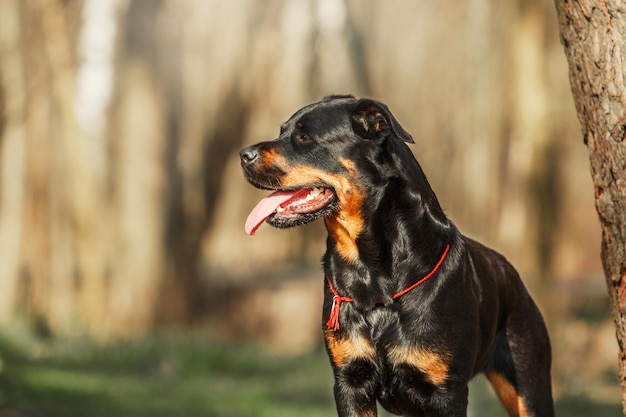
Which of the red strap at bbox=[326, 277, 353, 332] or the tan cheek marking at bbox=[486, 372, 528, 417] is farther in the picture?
the tan cheek marking at bbox=[486, 372, 528, 417]

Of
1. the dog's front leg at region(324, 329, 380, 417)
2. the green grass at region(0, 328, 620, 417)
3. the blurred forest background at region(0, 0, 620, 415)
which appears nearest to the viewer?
the dog's front leg at region(324, 329, 380, 417)

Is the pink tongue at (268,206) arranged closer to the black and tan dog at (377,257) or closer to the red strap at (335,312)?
the black and tan dog at (377,257)

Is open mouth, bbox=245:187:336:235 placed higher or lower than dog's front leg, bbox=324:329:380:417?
higher

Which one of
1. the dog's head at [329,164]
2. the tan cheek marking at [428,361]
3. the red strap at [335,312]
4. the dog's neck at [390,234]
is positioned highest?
the dog's head at [329,164]

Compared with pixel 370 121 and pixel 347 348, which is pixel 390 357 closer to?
pixel 347 348

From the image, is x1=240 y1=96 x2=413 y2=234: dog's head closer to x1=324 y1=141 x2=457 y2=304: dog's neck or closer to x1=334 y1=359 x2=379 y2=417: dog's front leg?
x1=324 y1=141 x2=457 y2=304: dog's neck

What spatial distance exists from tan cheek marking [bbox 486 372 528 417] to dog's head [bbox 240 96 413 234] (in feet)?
4.71

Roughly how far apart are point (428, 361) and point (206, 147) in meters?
14.9

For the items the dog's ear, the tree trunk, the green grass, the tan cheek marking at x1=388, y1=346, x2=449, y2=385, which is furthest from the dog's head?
the green grass

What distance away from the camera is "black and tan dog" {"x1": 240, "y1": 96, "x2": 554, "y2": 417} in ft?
18.0

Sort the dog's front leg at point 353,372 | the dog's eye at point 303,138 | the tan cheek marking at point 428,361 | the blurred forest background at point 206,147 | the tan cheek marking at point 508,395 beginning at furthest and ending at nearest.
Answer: the blurred forest background at point 206,147 < the tan cheek marking at point 508,395 < the dog's eye at point 303,138 < the dog's front leg at point 353,372 < the tan cheek marking at point 428,361

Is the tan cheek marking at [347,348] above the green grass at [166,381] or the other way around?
above

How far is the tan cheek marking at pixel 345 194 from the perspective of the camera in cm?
560

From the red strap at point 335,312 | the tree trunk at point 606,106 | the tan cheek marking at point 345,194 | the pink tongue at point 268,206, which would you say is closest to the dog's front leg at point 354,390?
the red strap at point 335,312
